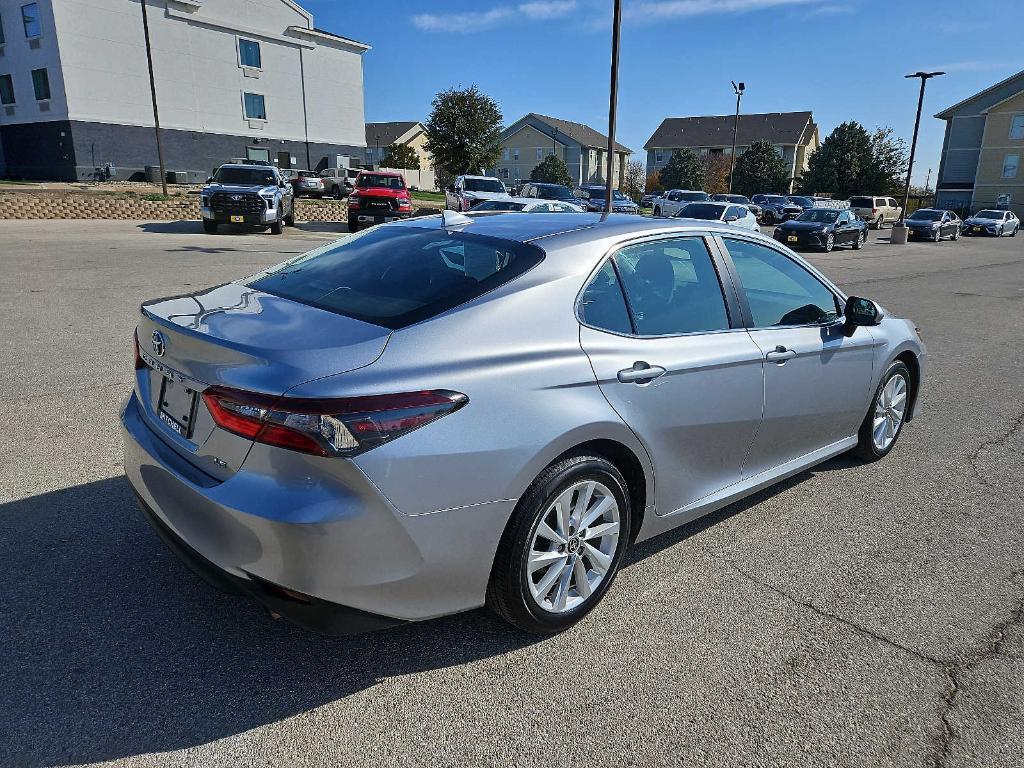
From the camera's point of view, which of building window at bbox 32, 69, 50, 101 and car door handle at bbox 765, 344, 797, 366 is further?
building window at bbox 32, 69, 50, 101

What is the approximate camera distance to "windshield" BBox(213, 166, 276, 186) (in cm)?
2113

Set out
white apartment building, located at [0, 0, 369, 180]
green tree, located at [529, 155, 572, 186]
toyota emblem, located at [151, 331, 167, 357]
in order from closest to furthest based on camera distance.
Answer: toyota emblem, located at [151, 331, 167, 357] < white apartment building, located at [0, 0, 369, 180] < green tree, located at [529, 155, 572, 186]

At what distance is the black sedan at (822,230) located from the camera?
25.8 m

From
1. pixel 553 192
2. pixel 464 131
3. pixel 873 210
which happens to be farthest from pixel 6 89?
pixel 873 210

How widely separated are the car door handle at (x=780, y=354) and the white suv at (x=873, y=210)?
46564mm

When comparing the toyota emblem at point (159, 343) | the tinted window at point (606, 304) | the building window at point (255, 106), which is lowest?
the toyota emblem at point (159, 343)

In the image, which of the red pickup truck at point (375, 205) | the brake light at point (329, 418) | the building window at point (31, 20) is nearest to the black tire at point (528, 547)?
the brake light at point (329, 418)

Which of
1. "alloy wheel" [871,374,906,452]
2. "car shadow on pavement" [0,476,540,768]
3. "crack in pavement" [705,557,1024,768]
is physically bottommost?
"crack in pavement" [705,557,1024,768]

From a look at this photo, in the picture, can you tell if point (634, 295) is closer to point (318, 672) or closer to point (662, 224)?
point (662, 224)

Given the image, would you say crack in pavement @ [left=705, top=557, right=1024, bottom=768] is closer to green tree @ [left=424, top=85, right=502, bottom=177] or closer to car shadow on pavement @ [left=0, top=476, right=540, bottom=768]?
car shadow on pavement @ [left=0, top=476, right=540, bottom=768]

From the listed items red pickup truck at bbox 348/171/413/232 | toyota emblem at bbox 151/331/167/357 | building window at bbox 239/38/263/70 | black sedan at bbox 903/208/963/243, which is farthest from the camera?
building window at bbox 239/38/263/70

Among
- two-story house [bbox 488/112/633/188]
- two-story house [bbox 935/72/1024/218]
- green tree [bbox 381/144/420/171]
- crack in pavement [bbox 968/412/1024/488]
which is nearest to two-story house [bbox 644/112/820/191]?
two-story house [bbox 488/112/633/188]

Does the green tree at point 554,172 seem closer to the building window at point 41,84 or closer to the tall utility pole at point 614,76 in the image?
the building window at point 41,84

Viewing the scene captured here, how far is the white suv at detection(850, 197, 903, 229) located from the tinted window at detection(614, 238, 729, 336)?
46831 mm
